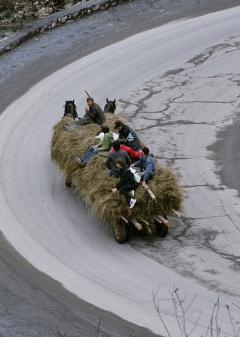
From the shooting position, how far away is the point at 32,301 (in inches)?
497

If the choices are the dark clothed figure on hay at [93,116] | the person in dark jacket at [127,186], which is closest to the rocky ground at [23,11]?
the dark clothed figure on hay at [93,116]

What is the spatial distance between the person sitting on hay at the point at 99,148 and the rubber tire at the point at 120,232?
1.81m

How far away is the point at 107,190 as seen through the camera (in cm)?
1441

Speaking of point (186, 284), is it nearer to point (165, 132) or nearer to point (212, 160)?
point (212, 160)

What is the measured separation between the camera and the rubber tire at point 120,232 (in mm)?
14297

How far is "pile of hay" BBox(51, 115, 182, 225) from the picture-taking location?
46.3ft

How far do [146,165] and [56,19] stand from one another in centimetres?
1367

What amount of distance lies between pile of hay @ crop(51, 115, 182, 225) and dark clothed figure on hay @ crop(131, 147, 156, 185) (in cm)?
12

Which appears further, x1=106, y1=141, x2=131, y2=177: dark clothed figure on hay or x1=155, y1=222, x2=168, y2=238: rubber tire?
x1=106, y1=141, x2=131, y2=177: dark clothed figure on hay

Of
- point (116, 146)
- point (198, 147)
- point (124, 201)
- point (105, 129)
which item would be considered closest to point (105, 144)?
point (105, 129)

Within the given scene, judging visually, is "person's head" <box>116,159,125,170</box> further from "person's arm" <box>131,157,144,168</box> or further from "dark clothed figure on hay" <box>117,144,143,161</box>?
"dark clothed figure on hay" <box>117,144,143,161</box>

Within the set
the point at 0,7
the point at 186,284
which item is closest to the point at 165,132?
the point at 186,284

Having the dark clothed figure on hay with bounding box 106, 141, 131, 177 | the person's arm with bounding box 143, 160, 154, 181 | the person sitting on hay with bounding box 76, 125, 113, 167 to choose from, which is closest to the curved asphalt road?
the person sitting on hay with bounding box 76, 125, 113, 167

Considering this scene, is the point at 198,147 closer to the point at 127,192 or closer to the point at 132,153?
the point at 132,153
